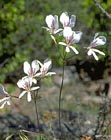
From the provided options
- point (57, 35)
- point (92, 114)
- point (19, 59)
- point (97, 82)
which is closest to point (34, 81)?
point (57, 35)

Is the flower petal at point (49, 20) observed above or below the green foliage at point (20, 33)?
above

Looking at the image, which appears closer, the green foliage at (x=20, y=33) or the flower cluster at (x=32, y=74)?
the flower cluster at (x=32, y=74)

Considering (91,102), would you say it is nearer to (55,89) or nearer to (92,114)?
(55,89)

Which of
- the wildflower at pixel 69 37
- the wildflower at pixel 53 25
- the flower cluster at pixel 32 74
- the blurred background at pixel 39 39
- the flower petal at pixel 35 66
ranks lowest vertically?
the blurred background at pixel 39 39

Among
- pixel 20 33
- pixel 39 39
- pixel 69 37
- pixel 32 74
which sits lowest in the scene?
pixel 39 39

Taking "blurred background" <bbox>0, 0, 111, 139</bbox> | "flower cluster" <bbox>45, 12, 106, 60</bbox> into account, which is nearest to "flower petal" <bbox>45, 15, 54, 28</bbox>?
"flower cluster" <bbox>45, 12, 106, 60</bbox>

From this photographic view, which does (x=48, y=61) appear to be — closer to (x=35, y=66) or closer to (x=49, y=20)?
(x=35, y=66)

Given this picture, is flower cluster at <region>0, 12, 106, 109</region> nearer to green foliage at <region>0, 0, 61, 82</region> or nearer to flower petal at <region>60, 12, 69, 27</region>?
flower petal at <region>60, 12, 69, 27</region>

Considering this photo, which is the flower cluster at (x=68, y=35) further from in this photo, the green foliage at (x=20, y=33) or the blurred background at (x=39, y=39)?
the green foliage at (x=20, y=33)

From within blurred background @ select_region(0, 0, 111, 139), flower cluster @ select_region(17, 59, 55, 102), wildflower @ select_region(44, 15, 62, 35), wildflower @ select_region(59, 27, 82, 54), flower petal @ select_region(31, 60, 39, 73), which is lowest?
blurred background @ select_region(0, 0, 111, 139)

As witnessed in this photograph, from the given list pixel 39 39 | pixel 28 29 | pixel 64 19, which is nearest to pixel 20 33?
pixel 28 29

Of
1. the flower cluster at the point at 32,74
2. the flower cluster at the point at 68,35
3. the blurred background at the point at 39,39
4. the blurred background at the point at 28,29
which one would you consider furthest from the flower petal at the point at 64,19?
the blurred background at the point at 28,29

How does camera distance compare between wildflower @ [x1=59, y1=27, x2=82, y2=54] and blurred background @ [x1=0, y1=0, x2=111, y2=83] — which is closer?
→ wildflower @ [x1=59, y1=27, x2=82, y2=54]
